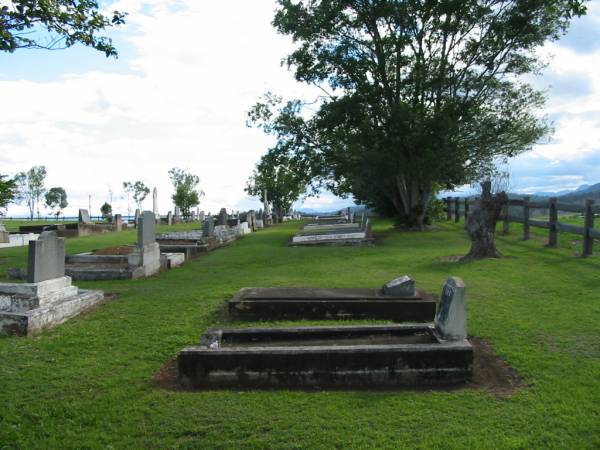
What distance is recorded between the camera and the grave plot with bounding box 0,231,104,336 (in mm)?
6953

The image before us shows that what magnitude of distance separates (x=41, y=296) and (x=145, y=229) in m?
5.02

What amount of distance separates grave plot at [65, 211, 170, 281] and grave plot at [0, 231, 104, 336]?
136 inches

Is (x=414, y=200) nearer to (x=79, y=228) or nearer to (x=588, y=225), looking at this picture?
(x=588, y=225)

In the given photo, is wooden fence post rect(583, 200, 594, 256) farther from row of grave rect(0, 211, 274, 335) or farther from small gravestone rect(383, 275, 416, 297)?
row of grave rect(0, 211, 274, 335)

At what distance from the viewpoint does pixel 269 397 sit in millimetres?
4711

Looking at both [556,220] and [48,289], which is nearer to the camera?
[48,289]

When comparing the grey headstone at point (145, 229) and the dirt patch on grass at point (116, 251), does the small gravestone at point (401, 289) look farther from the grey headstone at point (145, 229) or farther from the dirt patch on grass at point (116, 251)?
the dirt patch on grass at point (116, 251)

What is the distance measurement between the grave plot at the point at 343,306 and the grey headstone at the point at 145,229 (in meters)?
5.67

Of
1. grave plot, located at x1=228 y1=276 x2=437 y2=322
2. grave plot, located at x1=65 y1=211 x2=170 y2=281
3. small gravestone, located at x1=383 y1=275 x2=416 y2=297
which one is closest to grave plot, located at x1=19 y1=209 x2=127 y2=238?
grave plot, located at x1=65 y1=211 x2=170 y2=281

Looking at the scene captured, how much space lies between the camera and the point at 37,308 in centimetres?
751

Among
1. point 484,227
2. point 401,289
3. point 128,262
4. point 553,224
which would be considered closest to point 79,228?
point 128,262

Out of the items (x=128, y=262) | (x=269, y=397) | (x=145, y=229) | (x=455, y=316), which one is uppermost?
(x=145, y=229)

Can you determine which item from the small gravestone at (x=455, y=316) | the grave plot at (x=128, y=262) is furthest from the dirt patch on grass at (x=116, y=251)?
the small gravestone at (x=455, y=316)

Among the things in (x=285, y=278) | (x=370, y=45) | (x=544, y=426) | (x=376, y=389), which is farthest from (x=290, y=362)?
(x=370, y=45)
